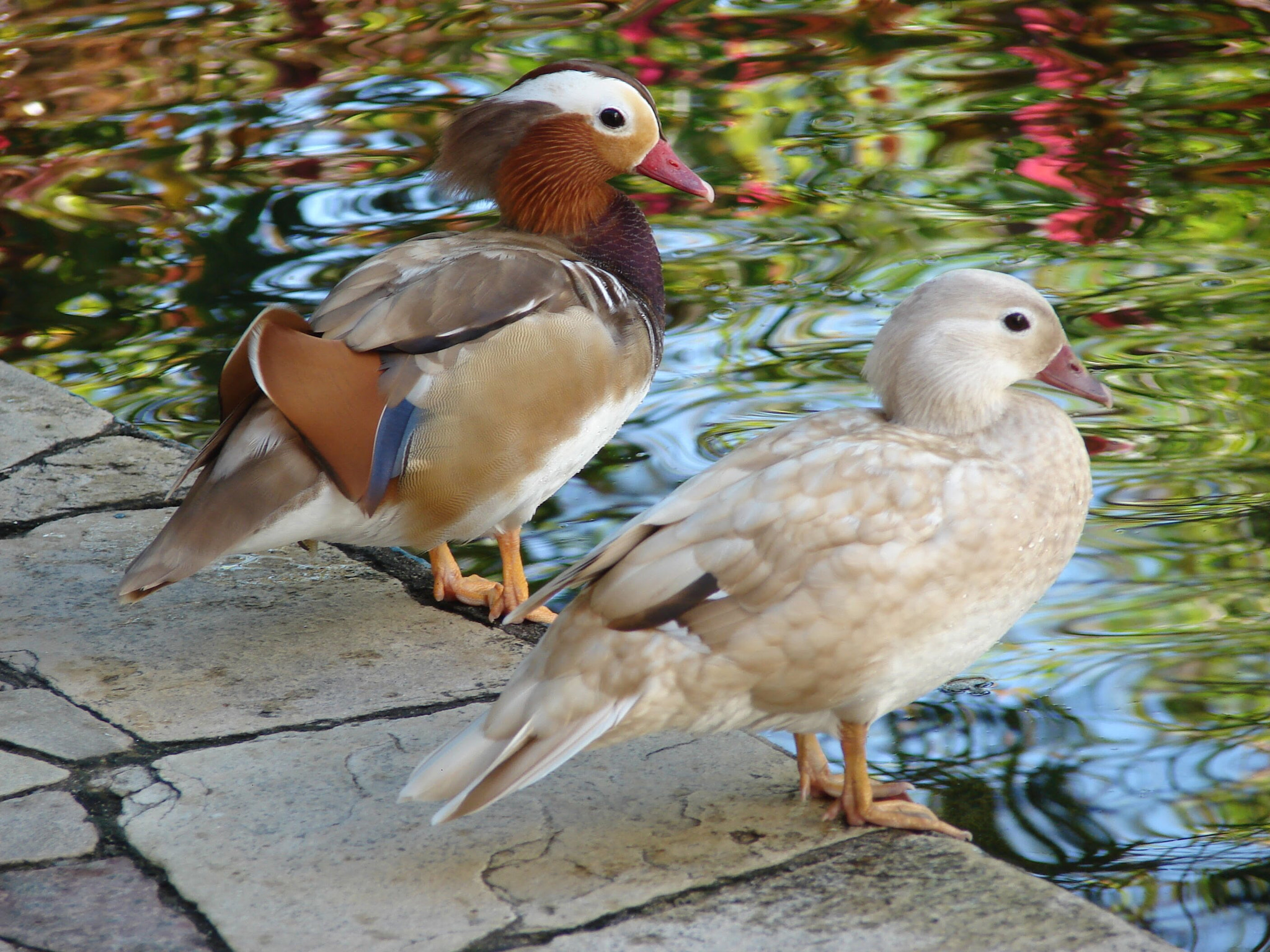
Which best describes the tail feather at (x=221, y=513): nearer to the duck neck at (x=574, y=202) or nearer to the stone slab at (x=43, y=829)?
the stone slab at (x=43, y=829)

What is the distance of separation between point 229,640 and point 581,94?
1.56 m

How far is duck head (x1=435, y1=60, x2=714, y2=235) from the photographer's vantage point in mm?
3496

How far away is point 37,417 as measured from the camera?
3844 millimetres

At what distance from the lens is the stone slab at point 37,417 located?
3682 millimetres

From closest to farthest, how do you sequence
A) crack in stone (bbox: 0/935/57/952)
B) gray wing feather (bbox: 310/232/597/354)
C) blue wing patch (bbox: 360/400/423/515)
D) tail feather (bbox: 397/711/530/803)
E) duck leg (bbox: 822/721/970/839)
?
crack in stone (bbox: 0/935/57/952)
tail feather (bbox: 397/711/530/803)
duck leg (bbox: 822/721/970/839)
blue wing patch (bbox: 360/400/423/515)
gray wing feather (bbox: 310/232/597/354)

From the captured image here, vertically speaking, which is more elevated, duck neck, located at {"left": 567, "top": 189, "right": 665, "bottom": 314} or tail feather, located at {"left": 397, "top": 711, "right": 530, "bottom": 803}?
duck neck, located at {"left": 567, "top": 189, "right": 665, "bottom": 314}

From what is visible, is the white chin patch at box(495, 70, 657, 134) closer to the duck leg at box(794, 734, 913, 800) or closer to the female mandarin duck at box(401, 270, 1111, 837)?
the female mandarin duck at box(401, 270, 1111, 837)

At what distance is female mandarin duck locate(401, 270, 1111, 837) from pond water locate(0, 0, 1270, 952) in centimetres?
64

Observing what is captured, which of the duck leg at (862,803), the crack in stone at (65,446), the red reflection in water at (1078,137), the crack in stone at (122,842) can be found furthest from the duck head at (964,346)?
the red reflection in water at (1078,137)

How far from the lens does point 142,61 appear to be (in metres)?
7.97

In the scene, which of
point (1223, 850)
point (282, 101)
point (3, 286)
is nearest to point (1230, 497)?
point (1223, 850)

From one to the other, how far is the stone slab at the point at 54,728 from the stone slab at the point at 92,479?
85 cm

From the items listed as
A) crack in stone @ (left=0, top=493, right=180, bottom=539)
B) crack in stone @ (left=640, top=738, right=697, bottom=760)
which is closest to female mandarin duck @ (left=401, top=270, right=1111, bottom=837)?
crack in stone @ (left=640, top=738, right=697, bottom=760)

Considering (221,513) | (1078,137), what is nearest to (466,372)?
(221,513)
